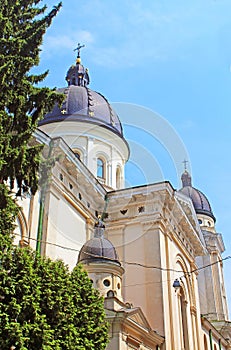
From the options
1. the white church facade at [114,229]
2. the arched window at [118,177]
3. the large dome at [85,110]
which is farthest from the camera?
the arched window at [118,177]

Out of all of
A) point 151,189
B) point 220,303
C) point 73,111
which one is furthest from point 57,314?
point 220,303

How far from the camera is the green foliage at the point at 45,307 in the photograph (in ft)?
32.7

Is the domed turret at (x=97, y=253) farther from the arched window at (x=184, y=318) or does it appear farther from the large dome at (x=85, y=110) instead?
the large dome at (x=85, y=110)

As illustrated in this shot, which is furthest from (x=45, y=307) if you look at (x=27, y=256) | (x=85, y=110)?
(x=85, y=110)

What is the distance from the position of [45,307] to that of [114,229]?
1369 centimetres

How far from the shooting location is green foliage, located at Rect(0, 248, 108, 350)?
392 inches

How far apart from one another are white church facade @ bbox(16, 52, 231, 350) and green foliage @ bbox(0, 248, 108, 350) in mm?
3752

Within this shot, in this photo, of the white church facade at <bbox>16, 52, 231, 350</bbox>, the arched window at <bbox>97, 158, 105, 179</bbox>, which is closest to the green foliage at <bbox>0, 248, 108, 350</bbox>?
the white church facade at <bbox>16, 52, 231, 350</bbox>

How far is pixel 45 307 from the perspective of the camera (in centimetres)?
1086

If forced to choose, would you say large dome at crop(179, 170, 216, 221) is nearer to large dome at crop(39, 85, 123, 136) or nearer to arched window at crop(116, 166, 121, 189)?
arched window at crop(116, 166, 121, 189)

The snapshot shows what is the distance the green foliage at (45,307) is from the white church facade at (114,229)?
12.3ft

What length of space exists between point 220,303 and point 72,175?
101 ft

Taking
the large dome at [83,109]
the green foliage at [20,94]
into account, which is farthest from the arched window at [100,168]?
the green foliage at [20,94]

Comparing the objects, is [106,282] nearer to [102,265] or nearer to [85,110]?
[102,265]
